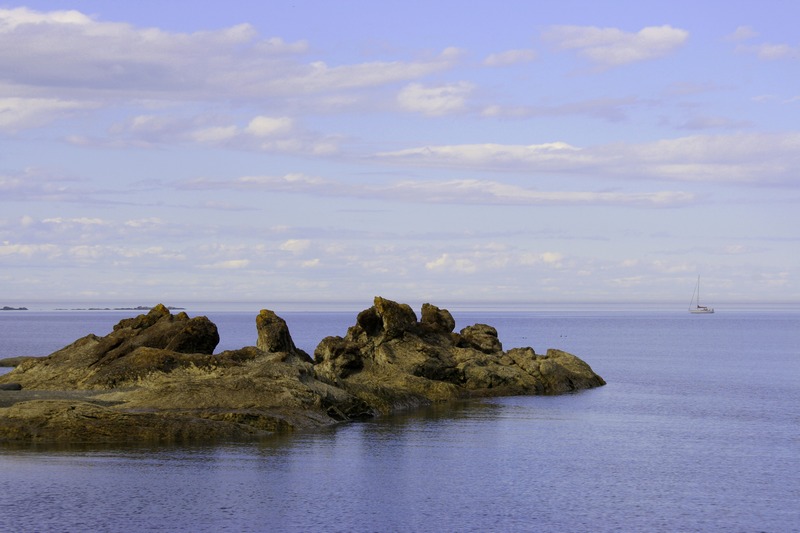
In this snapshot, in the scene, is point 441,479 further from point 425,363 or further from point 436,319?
point 436,319

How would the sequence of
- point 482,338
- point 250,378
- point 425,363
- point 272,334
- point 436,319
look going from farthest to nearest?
point 482,338 < point 436,319 < point 425,363 < point 272,334 < point 250,378

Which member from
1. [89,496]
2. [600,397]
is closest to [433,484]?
[89,496]

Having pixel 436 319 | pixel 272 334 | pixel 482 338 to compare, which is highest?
pixel 436 319

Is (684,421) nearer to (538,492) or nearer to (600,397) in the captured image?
(600,397)

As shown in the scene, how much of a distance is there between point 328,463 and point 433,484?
15.2 feet

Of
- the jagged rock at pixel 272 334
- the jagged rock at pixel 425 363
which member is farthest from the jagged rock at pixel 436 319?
the jagged rock at pixel 272 334

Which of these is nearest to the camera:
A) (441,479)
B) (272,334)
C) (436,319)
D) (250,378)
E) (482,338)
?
(441,479)

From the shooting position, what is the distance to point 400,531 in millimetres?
26609

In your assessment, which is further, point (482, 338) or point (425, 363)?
point (482, 338)

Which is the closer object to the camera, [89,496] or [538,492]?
[89,496]

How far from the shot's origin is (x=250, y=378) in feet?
151

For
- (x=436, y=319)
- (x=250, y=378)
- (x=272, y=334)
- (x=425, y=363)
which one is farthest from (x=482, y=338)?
(x=250, y=378)

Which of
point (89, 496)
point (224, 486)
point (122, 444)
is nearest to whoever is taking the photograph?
point (89, 496)

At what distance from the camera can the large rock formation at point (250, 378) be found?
132 feet
